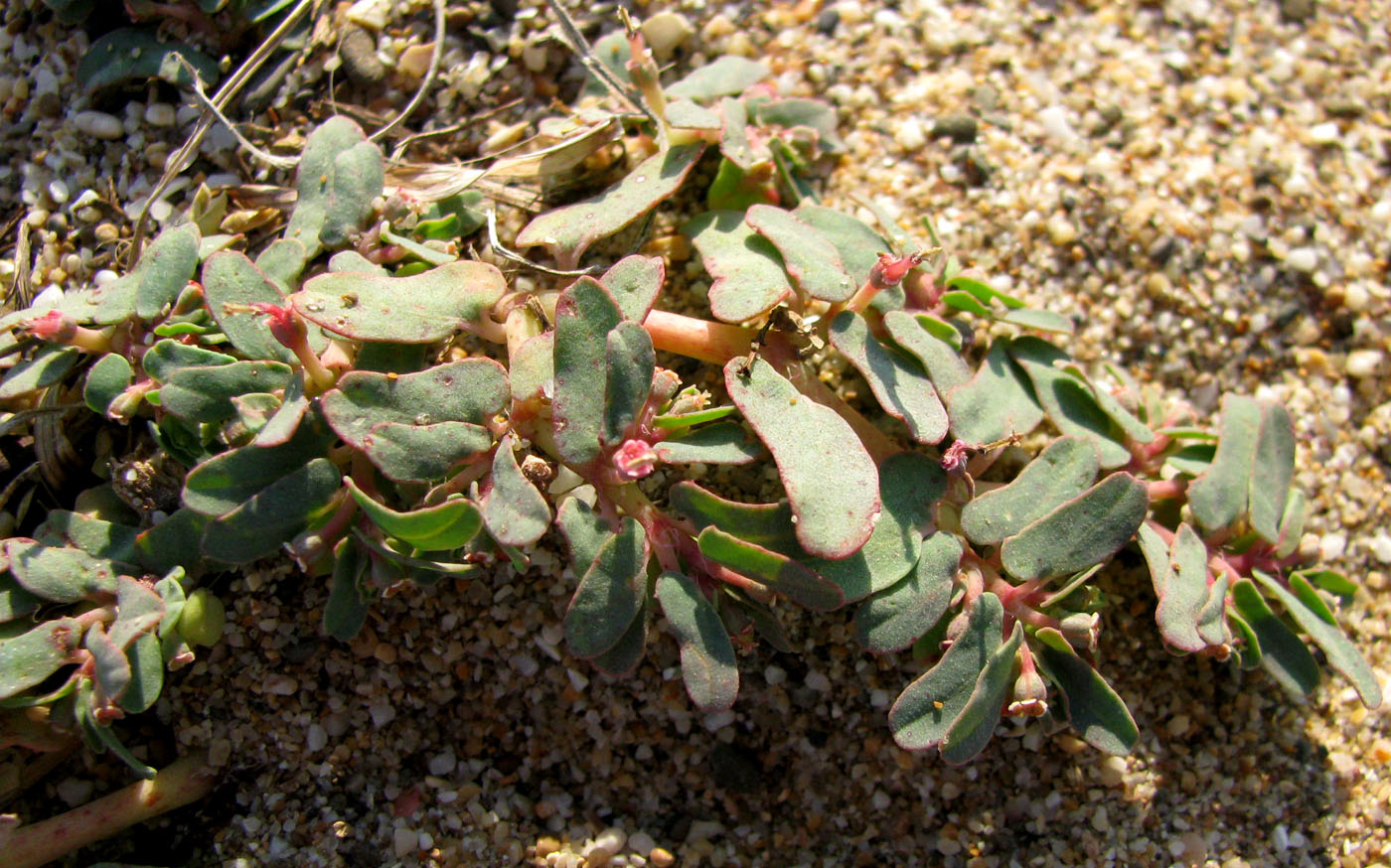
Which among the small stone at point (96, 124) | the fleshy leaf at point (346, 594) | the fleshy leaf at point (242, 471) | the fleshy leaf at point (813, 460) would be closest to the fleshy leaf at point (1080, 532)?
the fleshy leaf at point (813, 460)

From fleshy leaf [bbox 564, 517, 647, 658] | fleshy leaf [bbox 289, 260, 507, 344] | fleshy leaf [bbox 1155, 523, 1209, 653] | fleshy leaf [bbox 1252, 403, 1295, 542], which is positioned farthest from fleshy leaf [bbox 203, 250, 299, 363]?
fleshy leaf [bbox 1252, 403, 1295, 542]

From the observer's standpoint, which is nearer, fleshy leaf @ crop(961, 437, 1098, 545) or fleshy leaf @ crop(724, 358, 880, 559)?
fleshy leaf @ crop(724, 358, 880, 559)

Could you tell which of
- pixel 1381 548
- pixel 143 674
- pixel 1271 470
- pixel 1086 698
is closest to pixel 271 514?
pixel 143 674

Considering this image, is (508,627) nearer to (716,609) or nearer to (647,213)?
(716,609)

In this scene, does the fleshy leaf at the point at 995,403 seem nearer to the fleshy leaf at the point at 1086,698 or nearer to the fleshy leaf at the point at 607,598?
the fleshy leaf at the point at 1086,698

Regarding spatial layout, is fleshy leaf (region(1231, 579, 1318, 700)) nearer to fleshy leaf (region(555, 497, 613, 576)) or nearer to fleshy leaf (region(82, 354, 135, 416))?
fleshy leaf (region(555, 497, 613, 576))

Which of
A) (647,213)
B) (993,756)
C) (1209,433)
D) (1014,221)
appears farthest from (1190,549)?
(647,213)

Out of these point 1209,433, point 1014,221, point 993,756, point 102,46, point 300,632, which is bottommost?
point 993,756
